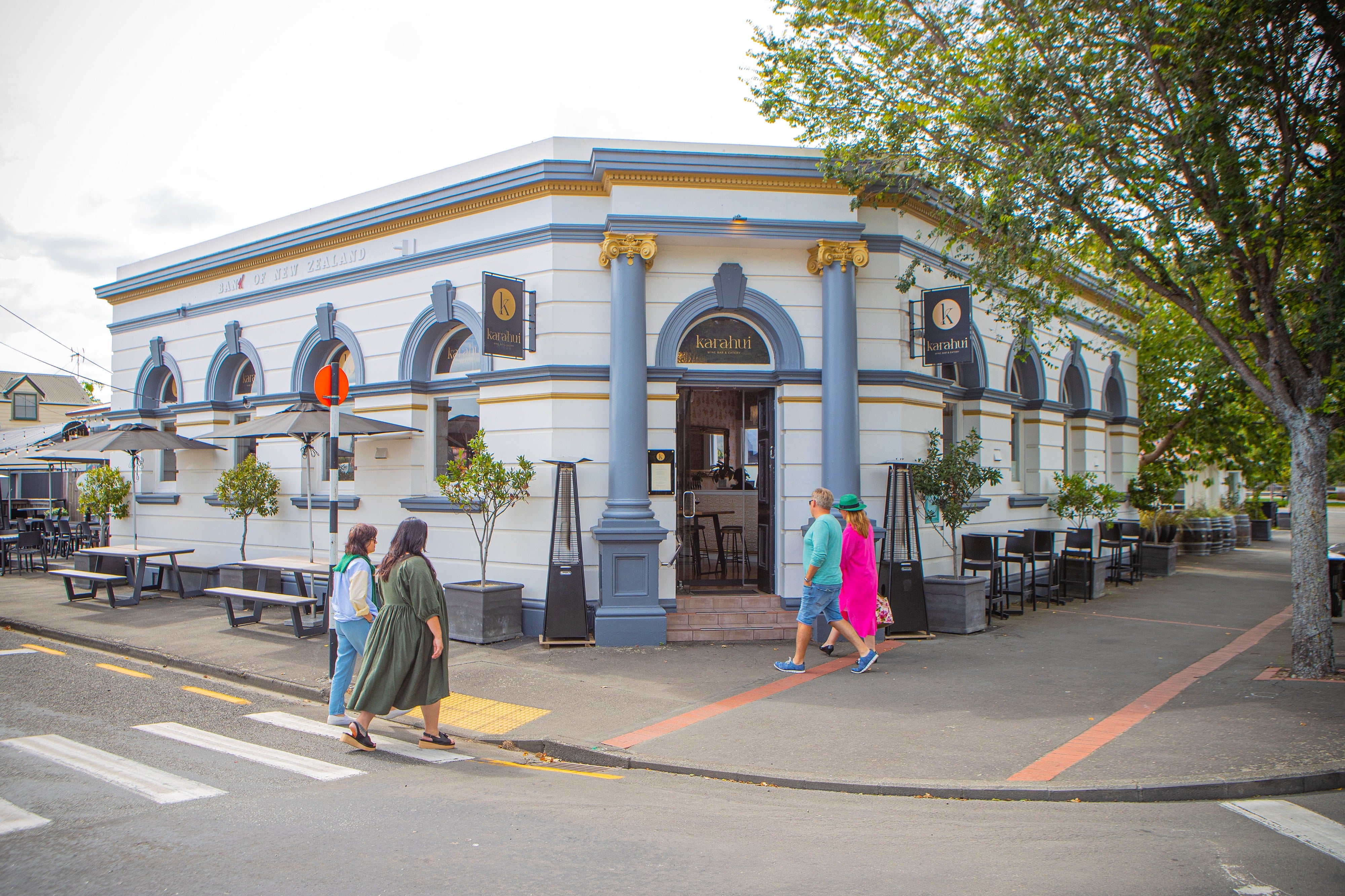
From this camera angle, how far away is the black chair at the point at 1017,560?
12414 millimetres

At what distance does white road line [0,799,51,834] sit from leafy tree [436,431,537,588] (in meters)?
5.49

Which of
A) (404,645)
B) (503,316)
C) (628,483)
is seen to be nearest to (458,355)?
(503,316)

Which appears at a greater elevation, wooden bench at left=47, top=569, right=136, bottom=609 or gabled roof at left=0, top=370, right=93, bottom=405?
gabled roof at left=0, top=370, right=93, bottom=405

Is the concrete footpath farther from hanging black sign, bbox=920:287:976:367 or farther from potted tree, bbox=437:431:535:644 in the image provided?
hanging black sign, bbox=920:287:976:367

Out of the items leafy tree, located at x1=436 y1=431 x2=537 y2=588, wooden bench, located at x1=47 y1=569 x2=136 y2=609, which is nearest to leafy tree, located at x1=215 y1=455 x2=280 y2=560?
wooden bench, located at x1=47 y1=569 x2=136 y2=609

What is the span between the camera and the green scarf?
6.52 m

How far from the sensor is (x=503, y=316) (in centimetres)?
1003

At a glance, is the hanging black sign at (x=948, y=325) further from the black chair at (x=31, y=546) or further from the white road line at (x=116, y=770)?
the black chair at (x=31, y=546)

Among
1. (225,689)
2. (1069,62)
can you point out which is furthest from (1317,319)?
(225,689)

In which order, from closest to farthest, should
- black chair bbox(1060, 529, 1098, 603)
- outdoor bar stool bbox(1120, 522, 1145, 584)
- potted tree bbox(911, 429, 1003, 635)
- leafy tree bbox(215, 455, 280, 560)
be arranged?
potted tree bbox(911, 429, 1003, 635), leafy tree bbox(215, 455, 280, 560), black chair bbox(1060, 529, 1098, 603), outdoor bar stool bbox(1120, 522, 1145, 584)

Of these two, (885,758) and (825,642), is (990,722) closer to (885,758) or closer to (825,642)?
(885,758)

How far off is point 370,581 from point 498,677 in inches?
86.5

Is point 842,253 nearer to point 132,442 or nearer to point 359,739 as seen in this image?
point 359,739

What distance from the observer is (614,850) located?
425 centimetres
